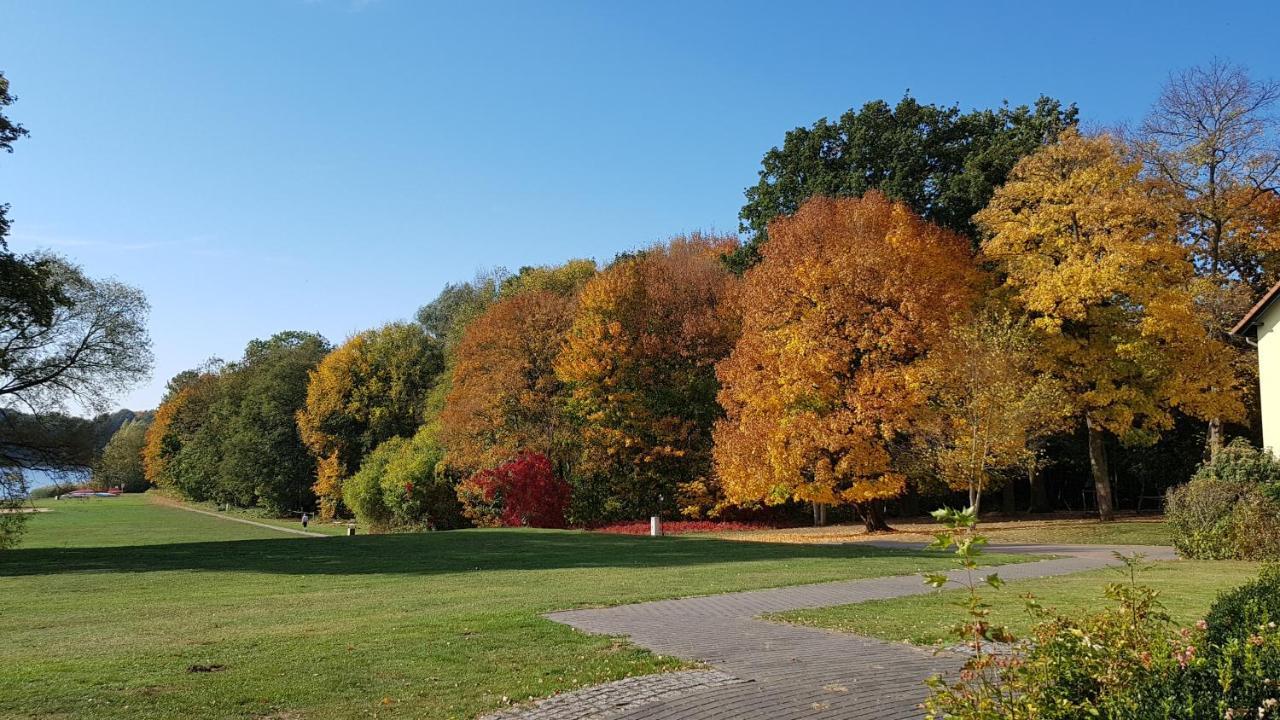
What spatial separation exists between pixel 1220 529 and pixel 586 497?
24.2 meters

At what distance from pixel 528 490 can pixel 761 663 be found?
27350 millimetres

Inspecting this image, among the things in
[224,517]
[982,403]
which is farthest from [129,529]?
[982,403]

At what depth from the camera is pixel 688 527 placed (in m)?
34.3

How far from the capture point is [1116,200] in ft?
87.8

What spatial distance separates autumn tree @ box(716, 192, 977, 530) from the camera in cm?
2589

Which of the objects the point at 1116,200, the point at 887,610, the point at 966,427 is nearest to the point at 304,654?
the point at 887,610

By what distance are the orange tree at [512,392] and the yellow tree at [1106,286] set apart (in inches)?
732

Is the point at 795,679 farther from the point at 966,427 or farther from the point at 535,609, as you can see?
the point at 966,427

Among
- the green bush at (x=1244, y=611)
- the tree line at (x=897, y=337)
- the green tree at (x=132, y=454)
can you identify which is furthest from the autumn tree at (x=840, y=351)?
the green tree at (x=132, y=454)

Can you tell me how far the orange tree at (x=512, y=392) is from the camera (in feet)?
120

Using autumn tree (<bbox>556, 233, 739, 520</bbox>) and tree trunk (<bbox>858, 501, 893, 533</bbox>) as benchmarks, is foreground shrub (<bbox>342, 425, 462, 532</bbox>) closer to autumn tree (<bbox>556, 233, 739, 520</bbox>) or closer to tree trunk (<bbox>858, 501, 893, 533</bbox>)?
autumn tree (<bbox>556, 233, 739, 520</bbox>)

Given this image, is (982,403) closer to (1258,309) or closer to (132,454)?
(1258,309)

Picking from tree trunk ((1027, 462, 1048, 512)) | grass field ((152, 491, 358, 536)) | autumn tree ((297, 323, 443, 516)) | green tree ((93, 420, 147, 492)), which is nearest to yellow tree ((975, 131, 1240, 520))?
tree trunk ((1027, 462, 1048, 512))

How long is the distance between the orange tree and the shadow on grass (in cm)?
901
